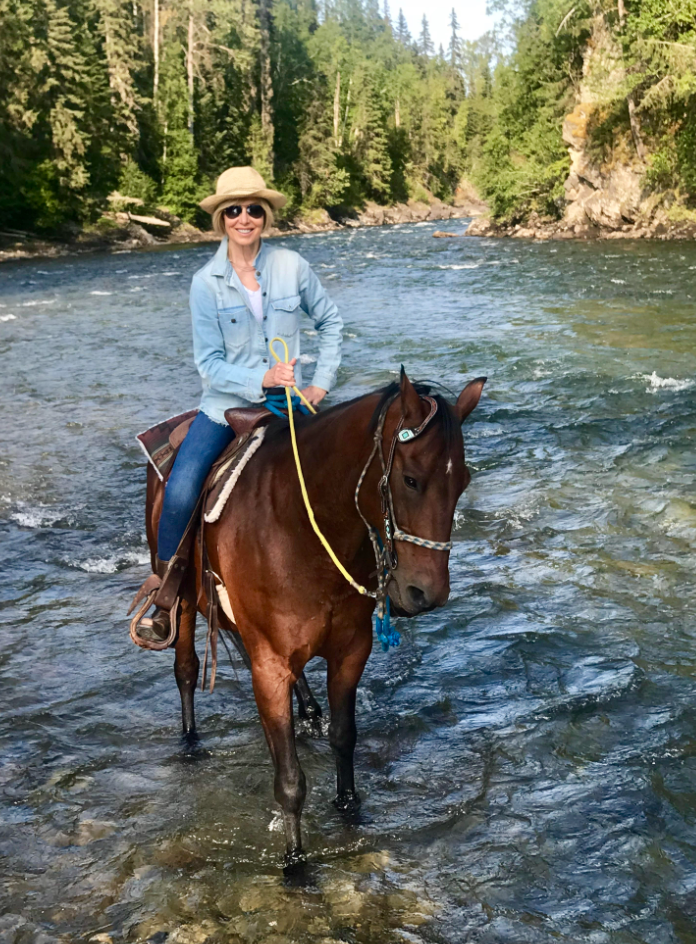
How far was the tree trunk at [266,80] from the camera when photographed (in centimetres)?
7388

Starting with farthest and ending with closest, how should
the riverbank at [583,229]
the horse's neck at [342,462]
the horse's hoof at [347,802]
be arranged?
the riverbank at [583,229] → the horse's hoof at [347,802] → the horse's neck at [342,462]

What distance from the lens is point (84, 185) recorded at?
53031mm

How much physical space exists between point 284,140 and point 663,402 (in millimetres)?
72998

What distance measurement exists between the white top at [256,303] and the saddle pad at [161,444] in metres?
1.02

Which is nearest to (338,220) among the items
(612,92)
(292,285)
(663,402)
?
(612,92)

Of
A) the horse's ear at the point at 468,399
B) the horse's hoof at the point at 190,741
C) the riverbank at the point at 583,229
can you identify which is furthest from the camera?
the riverbank at the point at 583,229

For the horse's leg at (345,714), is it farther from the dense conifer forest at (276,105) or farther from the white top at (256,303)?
the dense conifer forest at (276,105)

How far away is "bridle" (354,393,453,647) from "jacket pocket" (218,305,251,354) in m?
1.25

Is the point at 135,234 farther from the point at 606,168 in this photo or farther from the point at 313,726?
the point at 313,726

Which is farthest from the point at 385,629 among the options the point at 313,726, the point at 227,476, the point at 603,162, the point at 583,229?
the point at 603,162

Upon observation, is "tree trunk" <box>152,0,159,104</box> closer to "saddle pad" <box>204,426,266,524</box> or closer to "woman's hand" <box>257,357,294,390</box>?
"saddle pad" <box>204,426,266,524</box>

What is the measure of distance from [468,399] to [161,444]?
242 cm

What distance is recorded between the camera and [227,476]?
4203 mm

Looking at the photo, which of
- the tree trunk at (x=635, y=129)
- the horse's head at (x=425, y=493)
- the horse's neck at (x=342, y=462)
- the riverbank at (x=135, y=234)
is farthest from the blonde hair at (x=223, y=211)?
the tree trunk at (x=635, y=129)
